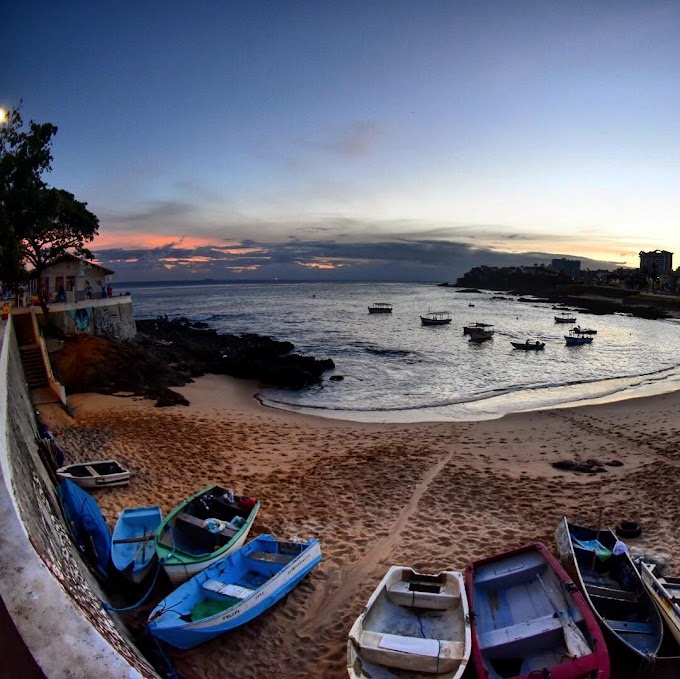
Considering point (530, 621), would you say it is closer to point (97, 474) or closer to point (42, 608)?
point (42, 608)

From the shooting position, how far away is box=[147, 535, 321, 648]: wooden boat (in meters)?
6.83

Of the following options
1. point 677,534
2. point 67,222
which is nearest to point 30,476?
point 677,534

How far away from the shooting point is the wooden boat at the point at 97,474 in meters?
11.6

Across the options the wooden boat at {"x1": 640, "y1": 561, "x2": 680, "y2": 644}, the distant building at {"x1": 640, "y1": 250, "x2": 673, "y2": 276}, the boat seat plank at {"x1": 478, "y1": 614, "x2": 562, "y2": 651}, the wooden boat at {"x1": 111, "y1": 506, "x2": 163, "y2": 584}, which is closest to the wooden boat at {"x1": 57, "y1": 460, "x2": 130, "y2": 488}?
the wooden boat at {"x1": 111, "y1": 506, "x2": 163, "y2": 584}

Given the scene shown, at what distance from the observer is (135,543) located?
8.87 metres

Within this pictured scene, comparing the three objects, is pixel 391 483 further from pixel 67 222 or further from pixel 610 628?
pixel 67 222

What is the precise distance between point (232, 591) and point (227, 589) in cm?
11

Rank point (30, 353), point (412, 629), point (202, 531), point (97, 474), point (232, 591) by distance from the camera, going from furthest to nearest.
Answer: point (30, 353) < point (97, 474) < point (202, 531) < point (232, 591) < point (412, 629)

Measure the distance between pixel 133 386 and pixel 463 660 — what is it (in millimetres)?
22152

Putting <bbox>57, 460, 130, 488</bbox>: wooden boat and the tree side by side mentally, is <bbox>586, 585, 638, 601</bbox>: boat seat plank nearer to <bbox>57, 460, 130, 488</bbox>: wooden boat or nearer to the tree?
<bbox>57, 460, 130, 488</bbox>: wooden boat

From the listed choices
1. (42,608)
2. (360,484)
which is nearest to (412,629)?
(42,608)

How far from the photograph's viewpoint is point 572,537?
368 inches

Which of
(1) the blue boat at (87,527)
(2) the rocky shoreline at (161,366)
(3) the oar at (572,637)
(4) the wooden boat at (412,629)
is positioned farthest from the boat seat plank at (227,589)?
(2) the rocky shoreline at (161,366)

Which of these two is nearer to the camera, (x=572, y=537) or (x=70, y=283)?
(x=572, y=537)
